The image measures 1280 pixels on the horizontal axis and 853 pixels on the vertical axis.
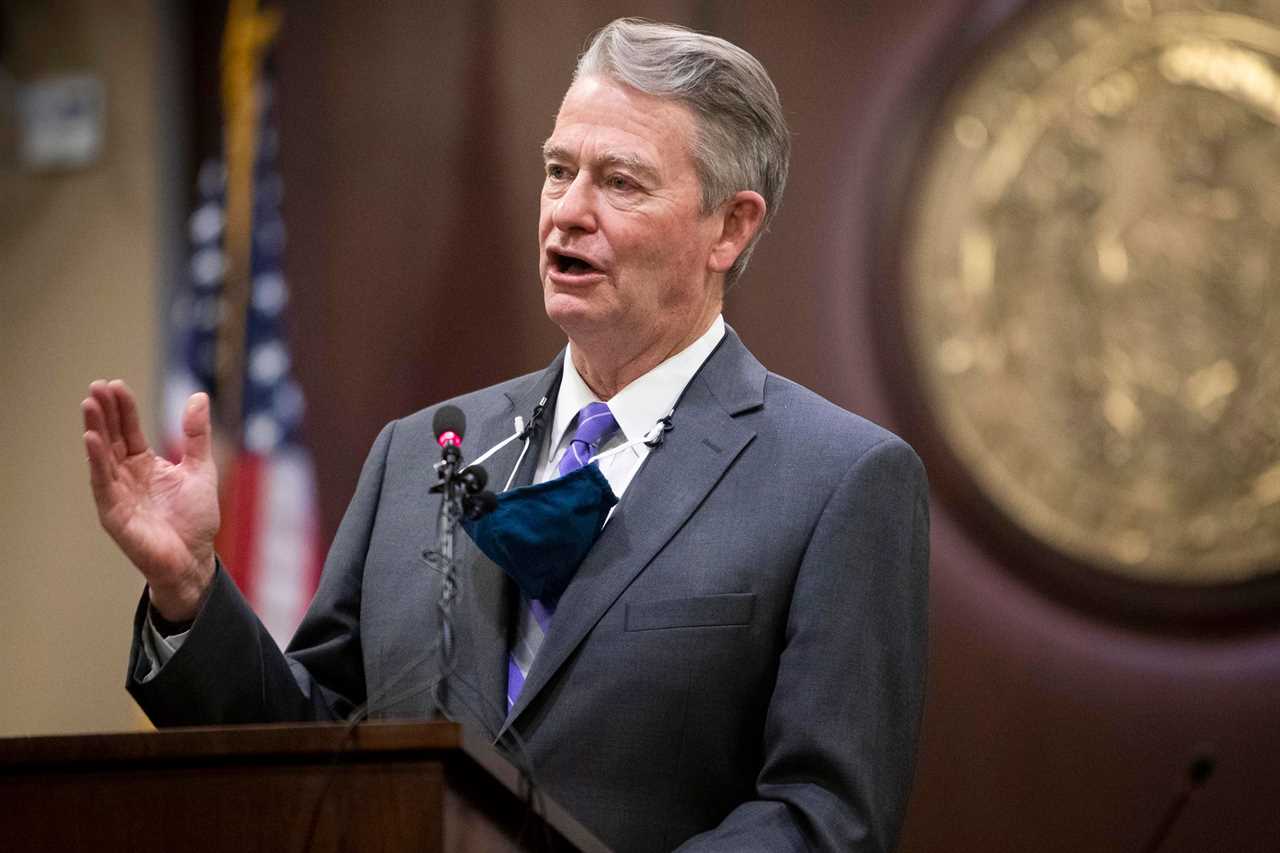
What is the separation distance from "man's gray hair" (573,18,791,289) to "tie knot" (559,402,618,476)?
36 centimetres

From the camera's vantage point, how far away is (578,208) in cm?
227

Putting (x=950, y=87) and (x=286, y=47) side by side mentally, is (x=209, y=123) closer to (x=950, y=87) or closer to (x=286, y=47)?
(x=286, y=47)

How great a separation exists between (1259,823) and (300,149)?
3438 millimetres

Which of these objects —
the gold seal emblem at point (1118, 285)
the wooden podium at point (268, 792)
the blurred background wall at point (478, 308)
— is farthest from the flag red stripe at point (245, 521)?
the wooden podium at point (268, 792)

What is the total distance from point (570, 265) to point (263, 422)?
263cm

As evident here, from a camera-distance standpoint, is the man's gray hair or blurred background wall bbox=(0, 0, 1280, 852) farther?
blurred background wall bbox=(0, 0, 1280, 852)

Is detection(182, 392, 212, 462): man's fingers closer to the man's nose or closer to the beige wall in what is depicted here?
the man's nose

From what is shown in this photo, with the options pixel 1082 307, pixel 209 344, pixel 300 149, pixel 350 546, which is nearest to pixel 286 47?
pixel 300 149

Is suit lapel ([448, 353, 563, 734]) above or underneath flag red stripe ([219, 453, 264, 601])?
above

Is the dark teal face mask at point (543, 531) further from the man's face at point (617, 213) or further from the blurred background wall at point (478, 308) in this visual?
the blurred background wall at point (478, 308)

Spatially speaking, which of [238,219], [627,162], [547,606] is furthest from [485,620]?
[238,219]

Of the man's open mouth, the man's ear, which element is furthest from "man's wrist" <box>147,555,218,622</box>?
the man's ear

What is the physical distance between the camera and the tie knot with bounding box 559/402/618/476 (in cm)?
226

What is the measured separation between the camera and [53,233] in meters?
5.38
